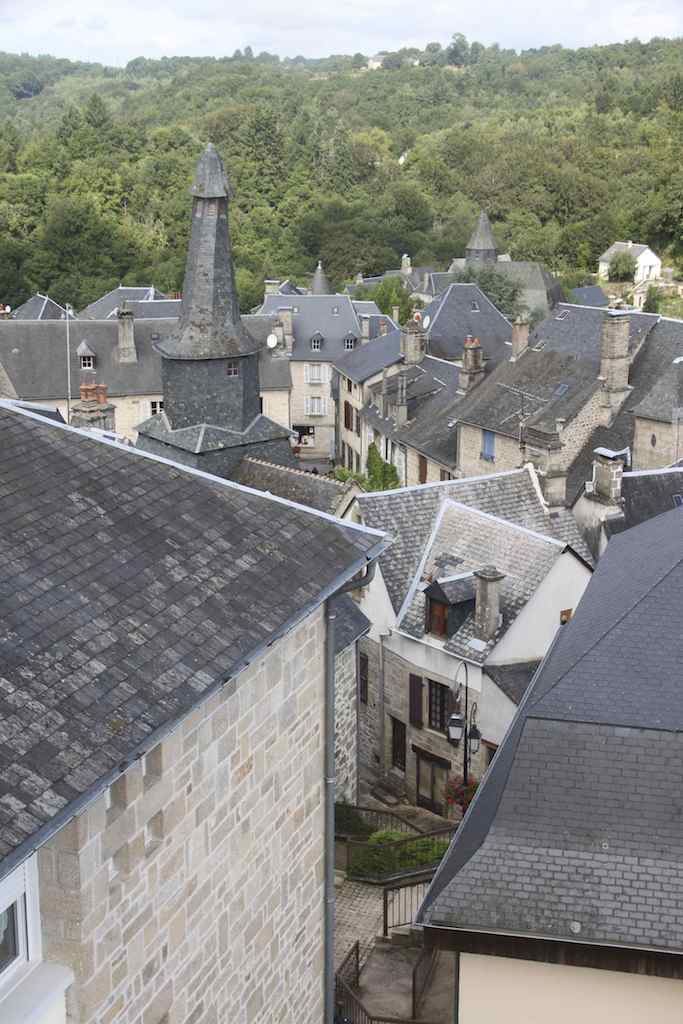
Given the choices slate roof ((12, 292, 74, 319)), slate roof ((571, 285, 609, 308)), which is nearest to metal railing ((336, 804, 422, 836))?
slate roof ((12, 292, 74, 319))

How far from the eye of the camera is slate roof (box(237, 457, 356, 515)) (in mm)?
22406

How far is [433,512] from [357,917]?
349 inches

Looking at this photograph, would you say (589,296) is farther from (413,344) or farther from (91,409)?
(91,409)

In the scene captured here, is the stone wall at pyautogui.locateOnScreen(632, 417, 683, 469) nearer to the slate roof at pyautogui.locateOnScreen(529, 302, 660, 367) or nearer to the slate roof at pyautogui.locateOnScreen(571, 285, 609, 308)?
the slate roof at pyautogui.locateOnScreen(529, 302, 660, 367)

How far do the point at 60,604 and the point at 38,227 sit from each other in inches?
2889

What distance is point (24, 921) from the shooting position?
6984 mm

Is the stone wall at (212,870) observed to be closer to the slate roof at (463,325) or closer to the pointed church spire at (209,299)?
the pointed church spire at (209,299)

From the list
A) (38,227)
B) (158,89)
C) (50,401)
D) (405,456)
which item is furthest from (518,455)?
(158,89)

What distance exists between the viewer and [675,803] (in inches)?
375

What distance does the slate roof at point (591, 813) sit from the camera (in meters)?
9.09

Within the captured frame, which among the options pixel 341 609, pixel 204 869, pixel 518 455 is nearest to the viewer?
pixel 204 869

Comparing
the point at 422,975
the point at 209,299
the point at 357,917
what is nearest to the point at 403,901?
the point at 357,917

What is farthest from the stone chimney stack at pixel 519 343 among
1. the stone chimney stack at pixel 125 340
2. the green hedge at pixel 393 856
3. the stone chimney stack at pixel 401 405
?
the green hedge at pixel 393 856

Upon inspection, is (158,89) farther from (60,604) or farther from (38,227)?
(60,604)
